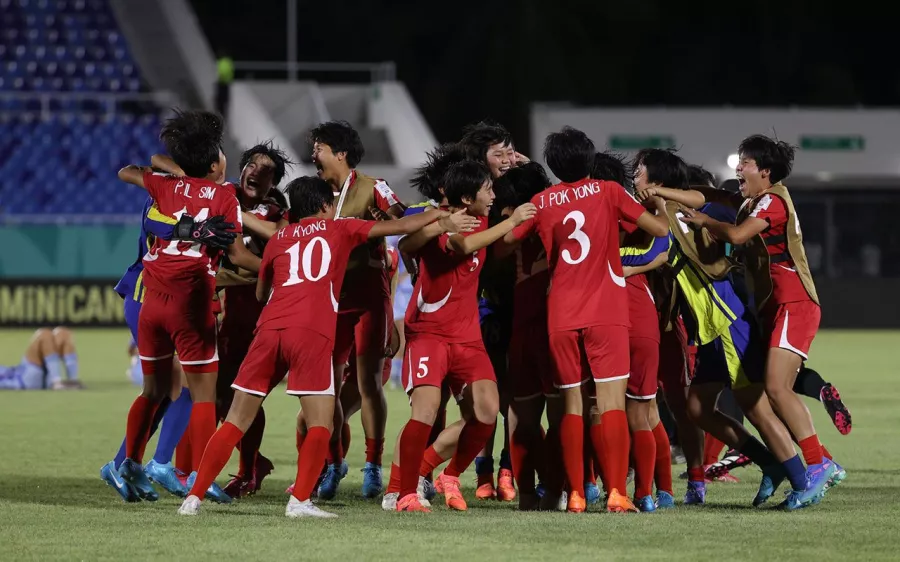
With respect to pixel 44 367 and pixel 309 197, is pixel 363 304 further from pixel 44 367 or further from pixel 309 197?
pixel 44 367

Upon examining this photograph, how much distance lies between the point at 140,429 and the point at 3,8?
81.2 ft

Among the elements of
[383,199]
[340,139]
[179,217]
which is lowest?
[179,217]

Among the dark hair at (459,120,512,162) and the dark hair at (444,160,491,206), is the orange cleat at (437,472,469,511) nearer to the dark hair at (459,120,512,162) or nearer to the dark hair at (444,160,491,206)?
the dark hair at (444,160,491,206)

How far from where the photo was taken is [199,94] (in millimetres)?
30500

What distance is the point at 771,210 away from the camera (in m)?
7.45

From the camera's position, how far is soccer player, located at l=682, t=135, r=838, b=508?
736 cm

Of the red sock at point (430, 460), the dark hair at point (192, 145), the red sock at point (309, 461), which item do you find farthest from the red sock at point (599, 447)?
the dark hair at point (192, 145)

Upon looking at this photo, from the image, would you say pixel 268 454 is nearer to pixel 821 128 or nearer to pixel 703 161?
pixel 703 161

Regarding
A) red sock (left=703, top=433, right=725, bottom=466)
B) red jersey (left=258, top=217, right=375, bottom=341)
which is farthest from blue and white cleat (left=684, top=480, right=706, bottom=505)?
red jersey (left=258, top=217, right=375, bottom=341)

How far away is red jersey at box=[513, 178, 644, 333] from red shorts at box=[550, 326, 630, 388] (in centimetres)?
4

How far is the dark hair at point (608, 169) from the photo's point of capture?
7746 millimetres

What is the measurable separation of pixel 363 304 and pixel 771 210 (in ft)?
7.54

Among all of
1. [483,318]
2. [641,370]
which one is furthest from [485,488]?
[641,370]

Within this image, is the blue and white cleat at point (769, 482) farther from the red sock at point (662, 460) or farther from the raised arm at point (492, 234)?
the raised arm at point (492, 234)
